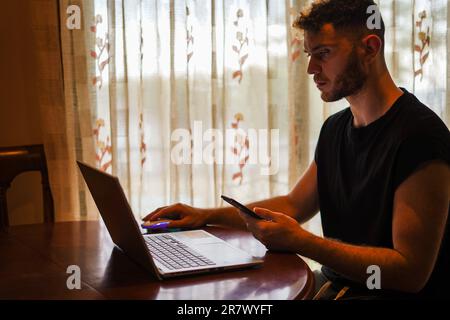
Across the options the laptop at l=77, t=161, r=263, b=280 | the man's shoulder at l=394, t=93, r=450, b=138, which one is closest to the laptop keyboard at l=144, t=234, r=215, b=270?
the laptop at l=77, t=161, r=263, b=280

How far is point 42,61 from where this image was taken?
7.98 feet

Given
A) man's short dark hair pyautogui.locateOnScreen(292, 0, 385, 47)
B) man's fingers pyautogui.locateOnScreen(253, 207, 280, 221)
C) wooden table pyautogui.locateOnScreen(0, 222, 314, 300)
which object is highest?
man's short dark hair pyautogui.locateOnScreen(292, 0, 385, 47)

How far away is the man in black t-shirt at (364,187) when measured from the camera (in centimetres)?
133

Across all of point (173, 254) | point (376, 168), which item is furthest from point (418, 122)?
point (173, 254)

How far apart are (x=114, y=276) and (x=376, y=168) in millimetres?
713

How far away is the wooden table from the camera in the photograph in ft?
3.70

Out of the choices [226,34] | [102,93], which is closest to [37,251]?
[102,93]

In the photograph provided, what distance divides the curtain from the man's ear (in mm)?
956

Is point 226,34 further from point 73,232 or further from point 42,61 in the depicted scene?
point 73,232

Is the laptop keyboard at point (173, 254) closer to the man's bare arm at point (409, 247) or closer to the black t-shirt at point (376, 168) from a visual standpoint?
the man's bare arm at point (409, 247)

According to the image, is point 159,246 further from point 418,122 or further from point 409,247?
point 418,122

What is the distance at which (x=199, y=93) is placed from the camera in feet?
8.27

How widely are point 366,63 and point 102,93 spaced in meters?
1.27

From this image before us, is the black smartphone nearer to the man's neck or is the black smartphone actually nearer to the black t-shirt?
the black t-shirt
